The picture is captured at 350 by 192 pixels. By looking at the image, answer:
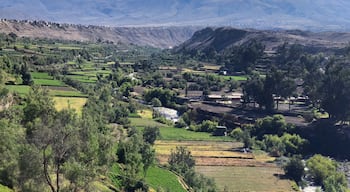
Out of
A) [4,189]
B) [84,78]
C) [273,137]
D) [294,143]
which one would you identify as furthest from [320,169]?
[84,78]

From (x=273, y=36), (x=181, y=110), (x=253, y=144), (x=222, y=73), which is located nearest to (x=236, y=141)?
(x=253, y=144)

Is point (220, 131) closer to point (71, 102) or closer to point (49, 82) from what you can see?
point (71, 102)

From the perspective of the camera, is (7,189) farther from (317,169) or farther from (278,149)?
(278,149)

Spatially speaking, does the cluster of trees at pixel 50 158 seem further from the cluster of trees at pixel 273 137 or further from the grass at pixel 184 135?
the cluster of trees at pixel 273 137

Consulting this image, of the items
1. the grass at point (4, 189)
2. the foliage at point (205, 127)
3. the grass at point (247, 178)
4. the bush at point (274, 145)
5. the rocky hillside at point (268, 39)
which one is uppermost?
the rocky hillside at point (268, 39)

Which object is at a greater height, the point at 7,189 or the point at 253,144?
the point at 7,189

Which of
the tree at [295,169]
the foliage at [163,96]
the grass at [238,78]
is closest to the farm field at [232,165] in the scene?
the tree at [295,169]
